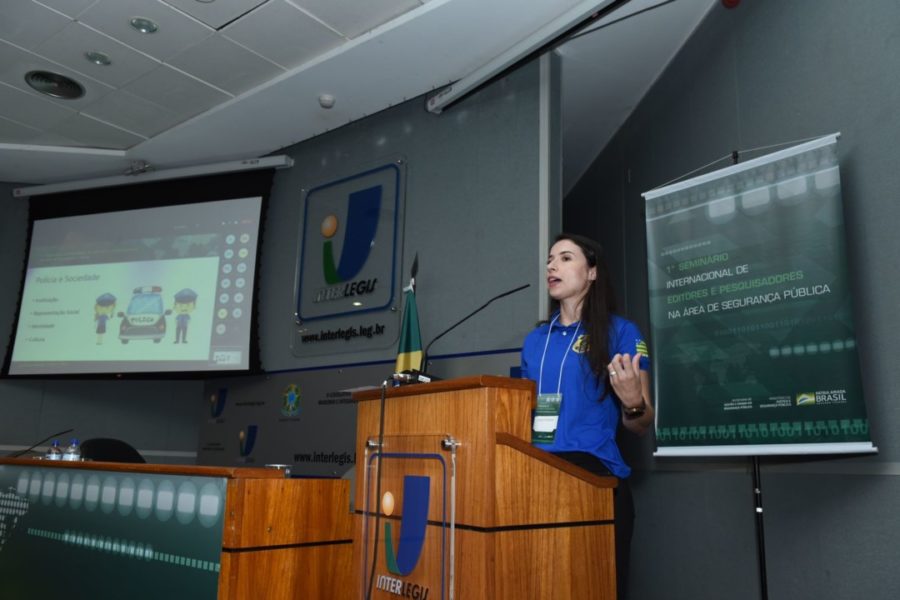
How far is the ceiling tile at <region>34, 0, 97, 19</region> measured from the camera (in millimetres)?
3326

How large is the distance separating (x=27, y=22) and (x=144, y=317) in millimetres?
1905

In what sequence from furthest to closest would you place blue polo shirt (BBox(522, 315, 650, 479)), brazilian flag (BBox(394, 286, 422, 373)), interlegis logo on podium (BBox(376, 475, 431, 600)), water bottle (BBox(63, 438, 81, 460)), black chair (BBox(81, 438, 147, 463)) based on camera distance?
brazilian flag (BBox(394, 286, 422, 373)), black chair (BBox(81, 438, 147, 463)), water bottle (BBox(63, 438, 81, 460)), blue polo shirt (BBox(522, 315, 650, 479)), interlegis logo on podium (BBox(376, 475, 431, 600))

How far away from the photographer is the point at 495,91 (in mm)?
3627

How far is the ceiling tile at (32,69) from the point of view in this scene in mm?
3789

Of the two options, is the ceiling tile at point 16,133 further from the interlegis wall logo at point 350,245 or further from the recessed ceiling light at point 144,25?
the interlegis wall logo at point 350,245

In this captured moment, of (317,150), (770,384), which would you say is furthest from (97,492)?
(317,150)

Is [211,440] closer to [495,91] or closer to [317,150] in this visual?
[317,150]

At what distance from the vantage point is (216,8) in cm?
335

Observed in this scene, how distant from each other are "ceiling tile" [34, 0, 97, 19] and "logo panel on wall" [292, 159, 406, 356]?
1.60m

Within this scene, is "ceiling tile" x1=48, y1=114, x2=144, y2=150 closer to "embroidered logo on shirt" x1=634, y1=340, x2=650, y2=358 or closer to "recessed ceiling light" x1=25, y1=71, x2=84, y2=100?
"recessed ceiling light" x1=25, y1=71, x2=84, y2=100

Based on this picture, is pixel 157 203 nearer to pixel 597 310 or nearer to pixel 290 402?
pixel 290 402

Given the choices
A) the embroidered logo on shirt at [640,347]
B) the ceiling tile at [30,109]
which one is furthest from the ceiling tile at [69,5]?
the embroidered logo on shirt at [640,347]

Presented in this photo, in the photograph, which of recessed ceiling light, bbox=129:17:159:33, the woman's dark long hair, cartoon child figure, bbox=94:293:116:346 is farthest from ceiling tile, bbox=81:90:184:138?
the woman's dark long hair

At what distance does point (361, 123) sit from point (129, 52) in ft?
4.39
